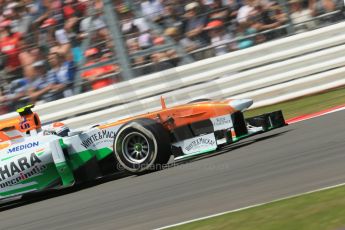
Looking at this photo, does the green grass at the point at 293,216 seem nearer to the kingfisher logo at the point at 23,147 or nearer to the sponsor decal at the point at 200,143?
the sponsor decal at the point at 200,143

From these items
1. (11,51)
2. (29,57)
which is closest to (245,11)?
(29,57)

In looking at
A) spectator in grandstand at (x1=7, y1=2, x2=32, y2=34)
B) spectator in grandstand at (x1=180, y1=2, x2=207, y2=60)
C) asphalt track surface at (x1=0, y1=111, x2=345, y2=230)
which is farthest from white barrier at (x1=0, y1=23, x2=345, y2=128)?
asphalt track surface at (x1=0, y1=111, x2=345, y2=230)

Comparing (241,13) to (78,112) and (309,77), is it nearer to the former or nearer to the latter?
(309,77)

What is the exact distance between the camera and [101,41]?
11.9 metres

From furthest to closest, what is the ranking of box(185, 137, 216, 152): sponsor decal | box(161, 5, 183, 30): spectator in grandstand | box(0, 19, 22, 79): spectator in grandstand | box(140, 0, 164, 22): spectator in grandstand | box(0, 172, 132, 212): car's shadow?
box(0, 19, 22, 79): spectator in grandstand, box(140, 0, 164, 22): spectator in grandstand, box(161, 5, 183, 30): spectator in grandstand, box(0, 172, 132, 212): car's shadow, box(185, 137, 216, 152): sponsor decal

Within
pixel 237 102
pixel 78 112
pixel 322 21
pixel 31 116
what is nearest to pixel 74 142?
pixel 31 116

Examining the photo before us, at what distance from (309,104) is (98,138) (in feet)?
12.9

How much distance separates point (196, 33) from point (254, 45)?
101cm

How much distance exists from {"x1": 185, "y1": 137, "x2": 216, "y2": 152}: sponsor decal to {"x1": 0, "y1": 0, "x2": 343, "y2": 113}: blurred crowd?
13.0ft

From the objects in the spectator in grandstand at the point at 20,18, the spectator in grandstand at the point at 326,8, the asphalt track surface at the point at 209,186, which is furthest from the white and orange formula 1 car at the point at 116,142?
the spectator in grandstand at the point at 20,18

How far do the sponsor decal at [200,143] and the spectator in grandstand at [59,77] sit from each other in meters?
4.49

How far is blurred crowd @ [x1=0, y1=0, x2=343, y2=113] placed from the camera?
11.6 m

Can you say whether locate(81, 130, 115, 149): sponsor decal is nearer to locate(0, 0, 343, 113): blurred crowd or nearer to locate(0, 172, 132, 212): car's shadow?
locate(0, 172, 132, 212): car's shadow

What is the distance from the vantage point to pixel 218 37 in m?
11.8
